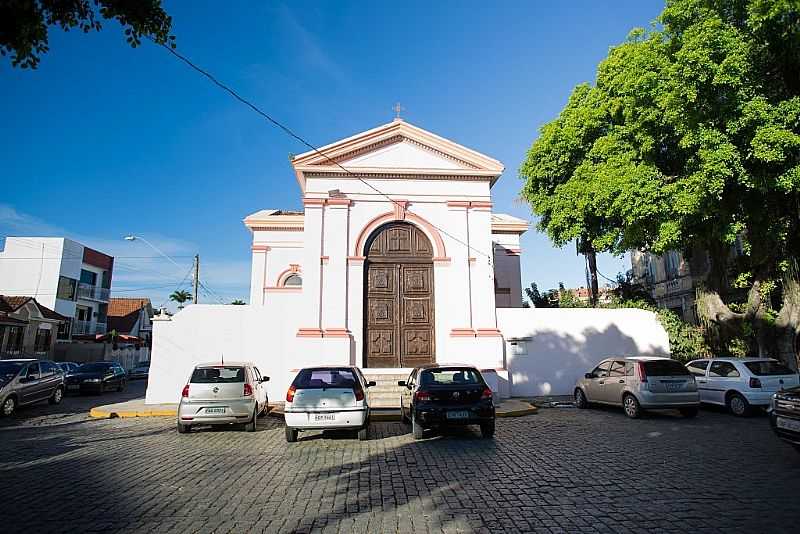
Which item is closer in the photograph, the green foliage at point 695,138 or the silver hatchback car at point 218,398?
the silver hatchback car at point 218,398

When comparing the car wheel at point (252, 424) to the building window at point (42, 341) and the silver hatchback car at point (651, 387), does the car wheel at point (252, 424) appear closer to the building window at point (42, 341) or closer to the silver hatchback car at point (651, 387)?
the silver hatchback car at point (651, 387)

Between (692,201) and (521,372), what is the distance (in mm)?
7591

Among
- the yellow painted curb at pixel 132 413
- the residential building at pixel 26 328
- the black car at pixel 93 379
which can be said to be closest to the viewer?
the yellow painted curb at pixel 132 413

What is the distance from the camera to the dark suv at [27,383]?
1393cm

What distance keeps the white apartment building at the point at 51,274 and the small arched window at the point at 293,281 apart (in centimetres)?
2200

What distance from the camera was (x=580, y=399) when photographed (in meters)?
14.1

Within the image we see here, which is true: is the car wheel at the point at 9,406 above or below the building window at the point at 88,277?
below

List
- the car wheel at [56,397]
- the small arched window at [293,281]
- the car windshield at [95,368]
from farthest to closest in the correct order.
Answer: the small arched window at [293,281], the car windshield at [95,368], the car wheel at [56,397]

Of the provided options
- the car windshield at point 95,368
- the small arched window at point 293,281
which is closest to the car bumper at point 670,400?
the small arched window at point 293,281

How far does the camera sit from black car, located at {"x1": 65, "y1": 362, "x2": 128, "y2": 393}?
2086 centimetres

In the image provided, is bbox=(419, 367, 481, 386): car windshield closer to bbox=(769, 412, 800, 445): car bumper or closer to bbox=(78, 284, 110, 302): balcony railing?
bbox=(769, 412, 800, 445): car bumper

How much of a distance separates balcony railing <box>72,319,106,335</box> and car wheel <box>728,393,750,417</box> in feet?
138

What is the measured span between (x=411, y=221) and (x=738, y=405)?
35.9 feet

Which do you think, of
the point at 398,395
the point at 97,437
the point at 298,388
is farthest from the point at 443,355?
the point at 97,437
